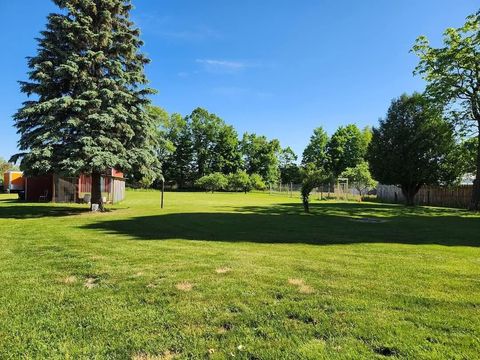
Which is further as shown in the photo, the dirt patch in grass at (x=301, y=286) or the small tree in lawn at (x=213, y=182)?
the small tree in lawn at (x=213, y=182)

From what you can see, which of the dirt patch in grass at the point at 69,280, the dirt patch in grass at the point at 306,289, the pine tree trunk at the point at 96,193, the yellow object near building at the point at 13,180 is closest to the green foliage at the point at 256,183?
the yellow object near building at the point at 13,180

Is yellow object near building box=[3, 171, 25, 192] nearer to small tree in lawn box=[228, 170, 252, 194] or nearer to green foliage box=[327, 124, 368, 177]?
small tree in lawn box=[228, 170, 252, 194]

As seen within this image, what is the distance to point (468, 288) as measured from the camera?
16.3ft

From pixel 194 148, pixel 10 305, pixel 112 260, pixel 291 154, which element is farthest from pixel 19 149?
pixel 291 154

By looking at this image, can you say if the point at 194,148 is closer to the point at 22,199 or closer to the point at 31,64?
the point at 22,199

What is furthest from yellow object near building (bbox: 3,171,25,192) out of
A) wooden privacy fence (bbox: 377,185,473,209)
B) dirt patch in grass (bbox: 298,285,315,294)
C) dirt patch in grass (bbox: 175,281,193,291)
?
dirt patch in grass (bbox: 298,285,315,294)

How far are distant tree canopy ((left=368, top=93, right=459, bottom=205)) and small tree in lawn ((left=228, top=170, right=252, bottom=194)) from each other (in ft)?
100

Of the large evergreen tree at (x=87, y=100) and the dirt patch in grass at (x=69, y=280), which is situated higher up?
the large evergreen tree at (x=87, y=100)

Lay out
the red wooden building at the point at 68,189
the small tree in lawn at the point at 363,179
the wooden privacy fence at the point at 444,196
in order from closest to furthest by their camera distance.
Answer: the red wooden building at the point at 68,189 < the wooden privacy fence at the point at 444,196 < the small tree in lawn at the point at 363,179

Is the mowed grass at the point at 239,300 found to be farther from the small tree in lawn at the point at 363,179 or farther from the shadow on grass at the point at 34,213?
the small tree in lawn at the point at 363,179

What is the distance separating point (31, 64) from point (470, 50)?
21.7 meters

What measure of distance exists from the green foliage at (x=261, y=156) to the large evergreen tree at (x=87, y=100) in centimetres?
5489

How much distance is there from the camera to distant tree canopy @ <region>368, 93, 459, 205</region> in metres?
28.3

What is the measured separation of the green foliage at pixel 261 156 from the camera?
238 feet
